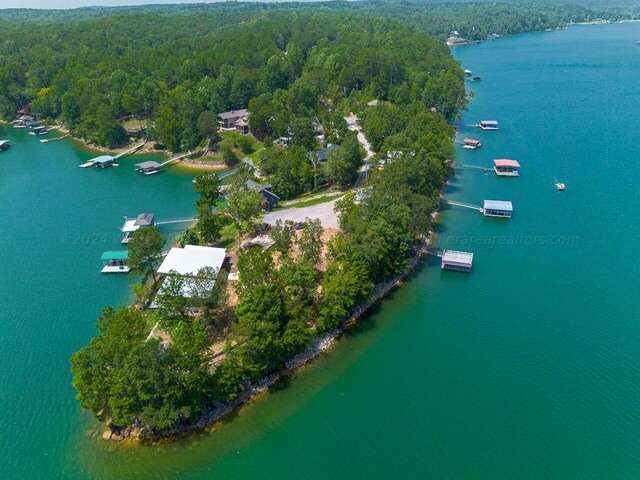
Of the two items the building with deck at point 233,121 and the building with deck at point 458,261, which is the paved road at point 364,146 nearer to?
the building with deck at point 458,261

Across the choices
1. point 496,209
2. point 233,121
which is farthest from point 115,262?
point 233,121

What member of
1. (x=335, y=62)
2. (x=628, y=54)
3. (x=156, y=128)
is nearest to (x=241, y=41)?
(x=335, y=62)

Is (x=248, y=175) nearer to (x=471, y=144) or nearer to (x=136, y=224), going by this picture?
(x=136, y=224)

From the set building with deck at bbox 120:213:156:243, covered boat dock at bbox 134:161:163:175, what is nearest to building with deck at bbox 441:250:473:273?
building with deck at bbox 120:213:156:243

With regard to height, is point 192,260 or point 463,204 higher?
point 192,260

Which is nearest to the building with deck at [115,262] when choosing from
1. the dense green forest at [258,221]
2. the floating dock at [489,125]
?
the dense green forest at [258,221]

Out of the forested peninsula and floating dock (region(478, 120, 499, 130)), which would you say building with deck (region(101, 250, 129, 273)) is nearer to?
the forested peninsula
